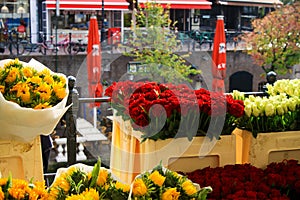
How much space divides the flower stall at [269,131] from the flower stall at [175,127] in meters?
0.07

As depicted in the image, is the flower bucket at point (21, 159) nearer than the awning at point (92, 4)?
Yes

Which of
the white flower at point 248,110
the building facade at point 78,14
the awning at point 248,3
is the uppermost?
the awning at point 248,3

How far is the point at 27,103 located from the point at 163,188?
0.78m

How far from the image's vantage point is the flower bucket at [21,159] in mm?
2154

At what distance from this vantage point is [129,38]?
12.2 metres

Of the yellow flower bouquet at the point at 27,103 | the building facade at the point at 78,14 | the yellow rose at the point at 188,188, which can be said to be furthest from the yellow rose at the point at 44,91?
the building facade at the point at 78,14

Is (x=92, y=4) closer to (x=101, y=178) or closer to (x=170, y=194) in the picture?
(x=101, y=178)

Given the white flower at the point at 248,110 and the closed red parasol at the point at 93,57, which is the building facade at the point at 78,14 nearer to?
the closed red parasol at the point at 93,57

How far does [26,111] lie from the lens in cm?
203

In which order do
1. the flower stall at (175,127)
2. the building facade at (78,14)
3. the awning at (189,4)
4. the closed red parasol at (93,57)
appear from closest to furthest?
the flower stall at (175,127)
the closed red parasol at (93,57)
the building facade at (78,14)
the awning at (189,4)

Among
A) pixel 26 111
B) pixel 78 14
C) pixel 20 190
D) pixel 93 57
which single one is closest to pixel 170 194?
pixel 20 190

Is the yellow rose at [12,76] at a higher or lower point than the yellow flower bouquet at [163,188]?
higher

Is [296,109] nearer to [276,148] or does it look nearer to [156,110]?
[276,148]

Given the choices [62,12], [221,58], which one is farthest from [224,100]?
[62,12]
